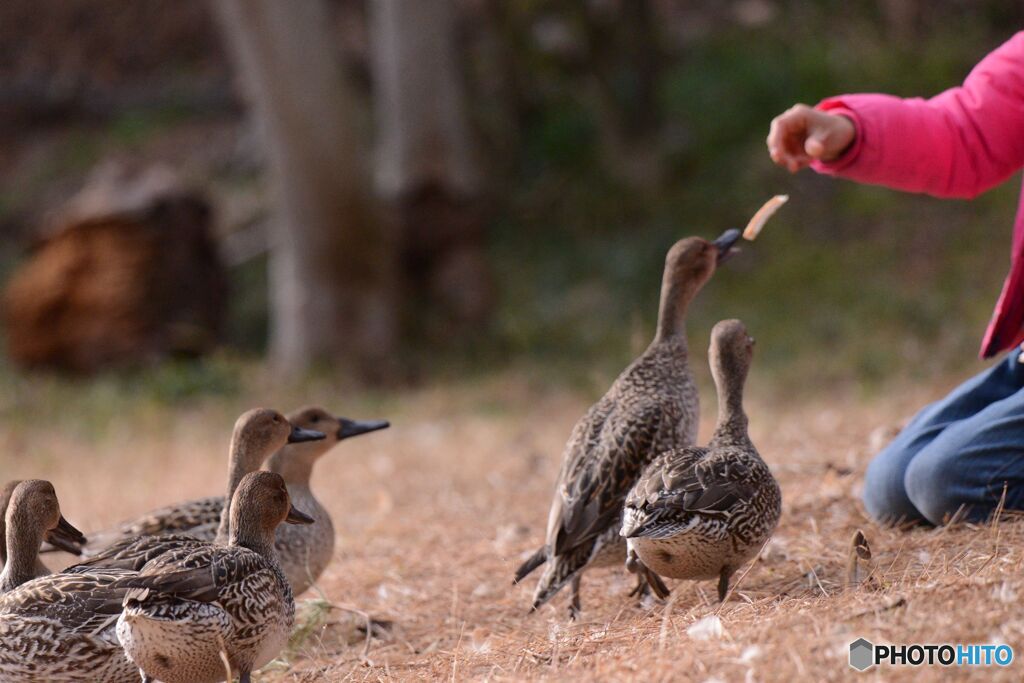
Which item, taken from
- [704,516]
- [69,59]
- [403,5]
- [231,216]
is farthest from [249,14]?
[69,59]

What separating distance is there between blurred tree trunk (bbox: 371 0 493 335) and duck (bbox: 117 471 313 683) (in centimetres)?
831

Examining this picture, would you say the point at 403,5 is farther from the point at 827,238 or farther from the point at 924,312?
the point at 924,312

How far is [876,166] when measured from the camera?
4395 mm

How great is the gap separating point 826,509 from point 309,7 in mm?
7201

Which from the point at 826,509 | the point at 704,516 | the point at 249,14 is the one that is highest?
the point at 249,14

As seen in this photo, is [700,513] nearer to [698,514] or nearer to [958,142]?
[698,514]

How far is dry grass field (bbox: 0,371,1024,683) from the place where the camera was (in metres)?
3.28

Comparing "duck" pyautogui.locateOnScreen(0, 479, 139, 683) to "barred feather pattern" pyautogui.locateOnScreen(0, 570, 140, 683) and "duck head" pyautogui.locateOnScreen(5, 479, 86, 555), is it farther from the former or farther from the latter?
"duck head" pyautogui.locateOnScreen(5, 479, 86, 555)

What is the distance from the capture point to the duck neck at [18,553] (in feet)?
12.9

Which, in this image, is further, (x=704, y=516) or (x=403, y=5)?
(x=403, y=5)

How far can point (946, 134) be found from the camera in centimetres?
449

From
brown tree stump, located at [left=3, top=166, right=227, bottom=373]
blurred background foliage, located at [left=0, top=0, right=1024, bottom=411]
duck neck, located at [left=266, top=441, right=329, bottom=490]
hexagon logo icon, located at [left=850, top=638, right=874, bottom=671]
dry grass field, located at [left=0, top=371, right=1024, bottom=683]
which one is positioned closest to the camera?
hexagon logo icon, located at [left=850, top=638, right=874, bottom=671]

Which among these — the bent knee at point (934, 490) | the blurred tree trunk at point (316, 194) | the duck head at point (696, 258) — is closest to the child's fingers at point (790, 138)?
the duck head at point (696, 258)

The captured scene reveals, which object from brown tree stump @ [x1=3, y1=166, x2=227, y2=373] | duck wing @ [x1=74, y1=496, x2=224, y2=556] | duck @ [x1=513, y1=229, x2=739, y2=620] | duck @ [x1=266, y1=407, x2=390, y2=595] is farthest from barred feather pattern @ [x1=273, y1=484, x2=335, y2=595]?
brown tree stump @ [x1=3, y1=166, x2=227, y2=373]
